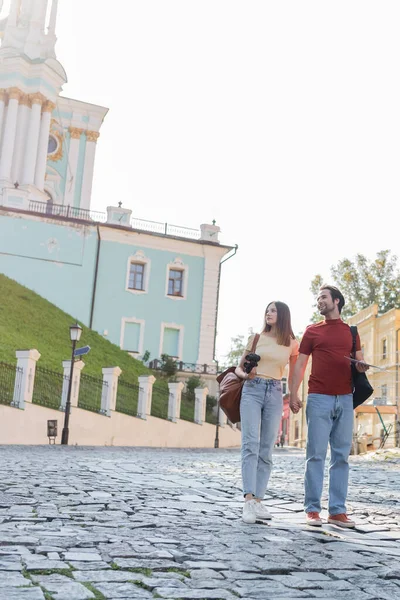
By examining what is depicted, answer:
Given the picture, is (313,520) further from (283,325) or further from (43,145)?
(43,145)

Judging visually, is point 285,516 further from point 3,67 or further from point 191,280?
point 3,67

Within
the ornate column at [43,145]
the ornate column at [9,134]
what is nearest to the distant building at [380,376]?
the ornate column at [43,145]

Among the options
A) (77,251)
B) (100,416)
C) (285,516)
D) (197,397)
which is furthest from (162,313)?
(285,516)

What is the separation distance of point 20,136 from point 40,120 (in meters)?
1.78

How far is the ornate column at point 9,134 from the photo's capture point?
4672 cm

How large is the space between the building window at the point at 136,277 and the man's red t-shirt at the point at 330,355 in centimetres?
3594

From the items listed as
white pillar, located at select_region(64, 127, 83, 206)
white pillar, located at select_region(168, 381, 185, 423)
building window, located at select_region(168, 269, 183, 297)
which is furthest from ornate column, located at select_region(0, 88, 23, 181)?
white pillar, located at select_region(168, 381, 185, 423)

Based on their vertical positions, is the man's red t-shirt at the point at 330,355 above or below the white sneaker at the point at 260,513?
above

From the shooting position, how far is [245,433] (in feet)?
19.6

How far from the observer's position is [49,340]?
1185 inches

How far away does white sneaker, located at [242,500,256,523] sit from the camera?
18.2 feet

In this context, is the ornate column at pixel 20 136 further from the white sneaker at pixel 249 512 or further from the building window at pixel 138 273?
the white sneaker at pixel 249 512

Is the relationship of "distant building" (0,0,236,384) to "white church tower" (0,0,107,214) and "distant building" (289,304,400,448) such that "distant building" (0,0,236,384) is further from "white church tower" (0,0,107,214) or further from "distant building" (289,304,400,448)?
"distant building" (289,304,400,448)

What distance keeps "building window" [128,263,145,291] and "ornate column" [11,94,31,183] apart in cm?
1099
